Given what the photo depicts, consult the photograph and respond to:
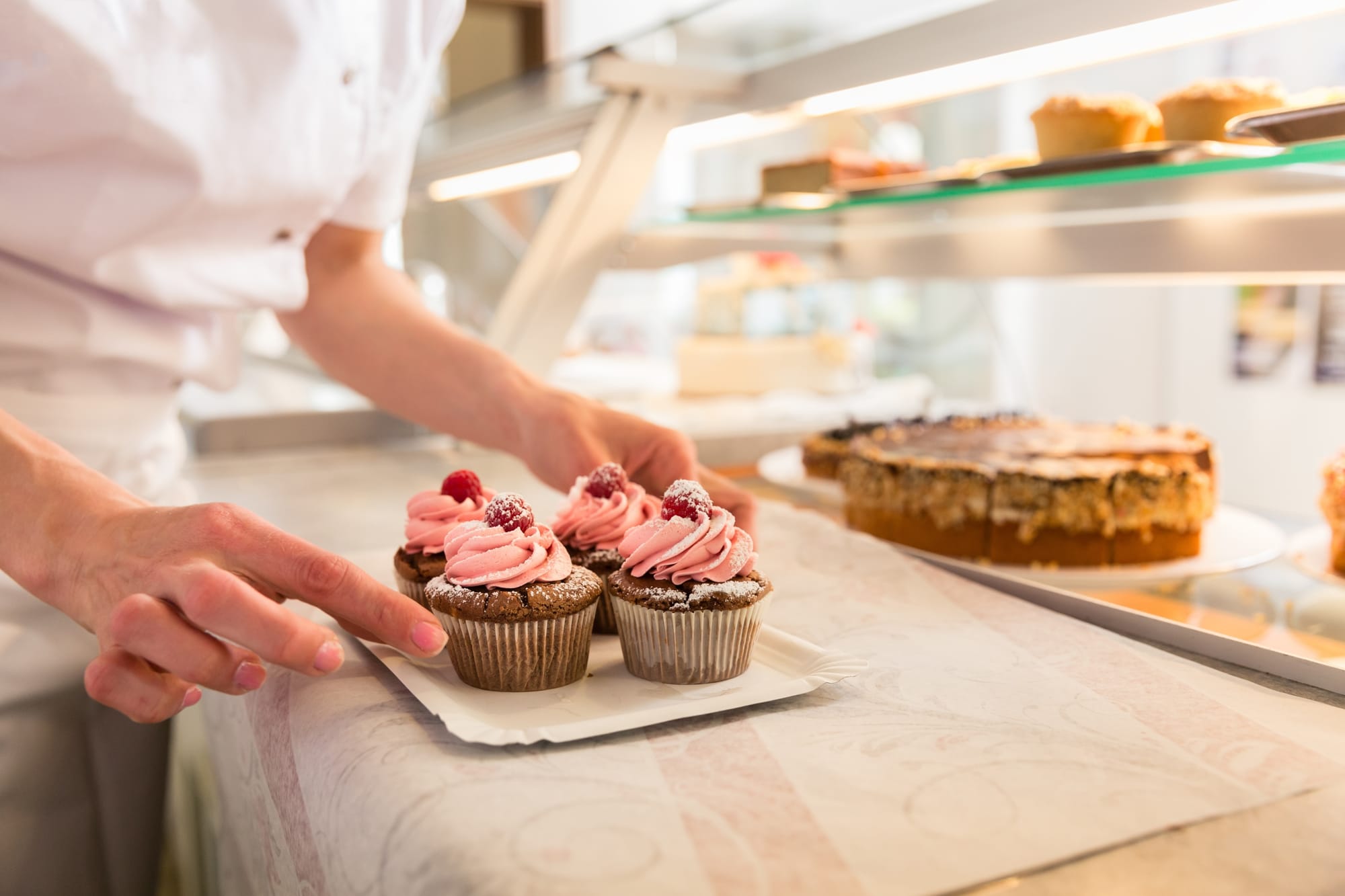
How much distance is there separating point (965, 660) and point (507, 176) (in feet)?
5.50

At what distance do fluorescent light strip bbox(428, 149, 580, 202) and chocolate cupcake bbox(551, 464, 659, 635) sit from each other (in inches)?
36.9

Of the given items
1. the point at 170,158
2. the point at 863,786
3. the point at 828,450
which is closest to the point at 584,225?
the point at 828,450

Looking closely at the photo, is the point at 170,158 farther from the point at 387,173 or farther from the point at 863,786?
the point at 863,786

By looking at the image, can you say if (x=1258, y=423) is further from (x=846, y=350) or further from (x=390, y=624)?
(x=390, y=624)

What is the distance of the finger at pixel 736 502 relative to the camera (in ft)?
Answer: 3.70

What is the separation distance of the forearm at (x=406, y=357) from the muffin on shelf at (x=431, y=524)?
22 centimetres

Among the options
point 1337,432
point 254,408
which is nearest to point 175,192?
point 254,408

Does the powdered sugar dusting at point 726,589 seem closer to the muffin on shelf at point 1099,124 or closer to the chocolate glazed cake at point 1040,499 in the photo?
the chocolate glazed cake at point 1040,499

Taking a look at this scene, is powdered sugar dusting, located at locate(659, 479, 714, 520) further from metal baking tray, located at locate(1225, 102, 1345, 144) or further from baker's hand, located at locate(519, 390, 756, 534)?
metal baking tray, located at locate(1225, 102, 1345, 144)

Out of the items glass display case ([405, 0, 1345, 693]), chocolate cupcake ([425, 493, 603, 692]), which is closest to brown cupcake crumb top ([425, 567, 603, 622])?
chocolate cupcake ([425, 493, 603, 692])

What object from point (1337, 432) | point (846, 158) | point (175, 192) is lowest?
point (1337, 432)

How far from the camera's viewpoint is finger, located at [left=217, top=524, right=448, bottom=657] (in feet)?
2.59

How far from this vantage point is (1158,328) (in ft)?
17.0

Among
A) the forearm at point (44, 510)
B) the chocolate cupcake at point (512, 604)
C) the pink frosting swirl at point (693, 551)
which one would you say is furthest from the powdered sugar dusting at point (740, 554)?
the forearm at point (44, 510)
